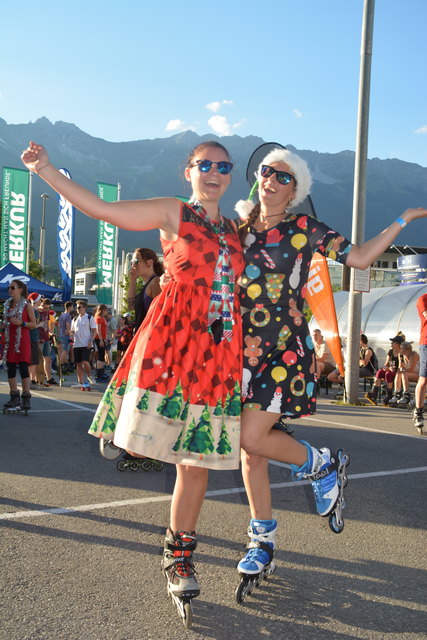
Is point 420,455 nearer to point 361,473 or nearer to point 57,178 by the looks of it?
point 361,473

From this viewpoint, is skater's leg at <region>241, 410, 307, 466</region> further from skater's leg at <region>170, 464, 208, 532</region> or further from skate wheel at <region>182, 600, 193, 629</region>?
skate wheel at <region>182, 600, 193, 629</region>

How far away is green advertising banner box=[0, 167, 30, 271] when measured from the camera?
21.9 metres

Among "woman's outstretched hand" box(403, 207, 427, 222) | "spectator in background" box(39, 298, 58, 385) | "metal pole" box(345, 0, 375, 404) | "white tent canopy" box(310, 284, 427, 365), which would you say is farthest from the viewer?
"white tent canopy" box(310, 284, 427, 365)

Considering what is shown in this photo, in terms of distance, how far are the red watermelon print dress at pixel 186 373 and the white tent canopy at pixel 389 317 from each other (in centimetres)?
1607

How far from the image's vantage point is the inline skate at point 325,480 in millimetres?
3041

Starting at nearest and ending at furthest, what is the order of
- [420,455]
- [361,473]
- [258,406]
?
[258,406] < [361,473] < [420,455]

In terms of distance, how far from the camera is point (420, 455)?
644cm

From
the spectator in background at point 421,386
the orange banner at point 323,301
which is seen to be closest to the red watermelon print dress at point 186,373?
the spectator in background at point 421,386

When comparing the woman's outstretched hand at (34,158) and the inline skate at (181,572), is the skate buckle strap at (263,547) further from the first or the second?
the woman's outstretched hand at (34,158)

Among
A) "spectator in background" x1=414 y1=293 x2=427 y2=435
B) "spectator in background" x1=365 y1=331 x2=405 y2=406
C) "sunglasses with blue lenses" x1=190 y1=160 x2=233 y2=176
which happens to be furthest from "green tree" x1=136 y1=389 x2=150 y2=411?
"spectator in background" x1=365 y1=331 x2=405 y2=406

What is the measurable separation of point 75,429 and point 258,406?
5.21m

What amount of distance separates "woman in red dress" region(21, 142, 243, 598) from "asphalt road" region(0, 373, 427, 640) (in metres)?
0.28

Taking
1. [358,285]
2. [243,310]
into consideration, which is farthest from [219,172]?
[358,285]

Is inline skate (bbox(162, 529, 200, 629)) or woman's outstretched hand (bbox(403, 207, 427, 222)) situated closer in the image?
inline skate (bbox(162, 529, 200, 629))
